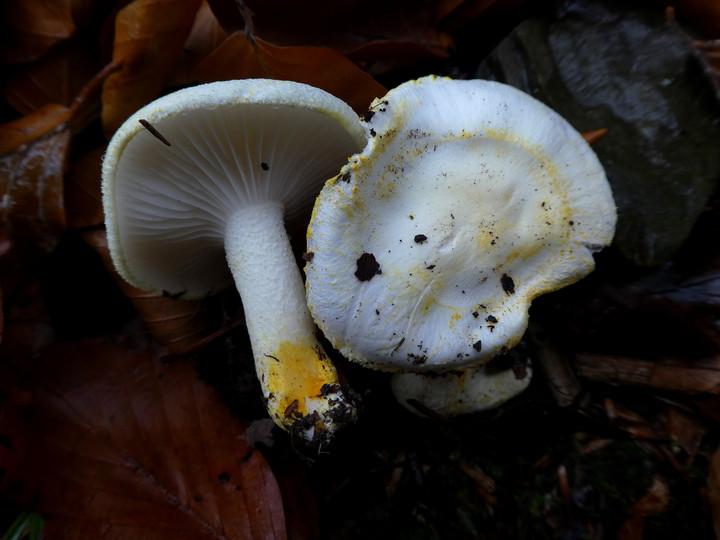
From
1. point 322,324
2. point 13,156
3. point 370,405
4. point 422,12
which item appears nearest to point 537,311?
point 370,405

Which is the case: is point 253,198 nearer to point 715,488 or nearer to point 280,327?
point 280,327

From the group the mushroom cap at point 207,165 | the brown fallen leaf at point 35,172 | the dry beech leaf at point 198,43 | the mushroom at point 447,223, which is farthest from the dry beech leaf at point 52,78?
the mushroom at point 447,223

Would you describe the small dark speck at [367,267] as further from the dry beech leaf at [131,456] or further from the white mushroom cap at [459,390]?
the dry beech leaf at [131,456]

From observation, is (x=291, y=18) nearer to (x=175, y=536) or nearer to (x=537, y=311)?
(x=537, y=311)

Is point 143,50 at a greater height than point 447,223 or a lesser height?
greater

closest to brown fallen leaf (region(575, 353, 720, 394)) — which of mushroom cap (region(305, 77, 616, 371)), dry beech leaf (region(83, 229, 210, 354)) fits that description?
mushroom cap (region(305, 77, 616, 371))

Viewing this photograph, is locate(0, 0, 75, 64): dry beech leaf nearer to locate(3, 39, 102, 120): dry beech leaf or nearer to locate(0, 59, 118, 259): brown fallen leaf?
locate(3, 39, 102, 120): dry beech leaf

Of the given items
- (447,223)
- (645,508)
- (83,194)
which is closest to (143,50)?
(83,194)
